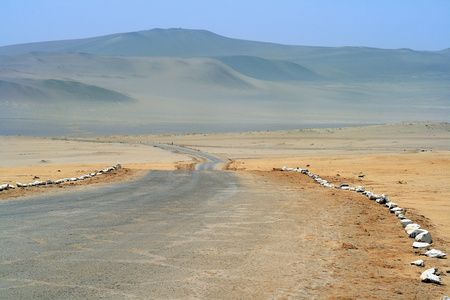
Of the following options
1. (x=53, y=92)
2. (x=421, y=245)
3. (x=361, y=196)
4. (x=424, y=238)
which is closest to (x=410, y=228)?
(x=424, y=238)

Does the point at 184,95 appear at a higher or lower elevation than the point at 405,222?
higher

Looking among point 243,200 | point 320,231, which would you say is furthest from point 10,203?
point 320,231

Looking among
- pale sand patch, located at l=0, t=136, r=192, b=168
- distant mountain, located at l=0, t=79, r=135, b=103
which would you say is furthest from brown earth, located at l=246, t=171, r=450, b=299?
distant mountain, located at l=0, t=79, r=135, b=103

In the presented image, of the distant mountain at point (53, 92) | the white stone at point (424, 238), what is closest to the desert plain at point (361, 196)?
the white stone at point (424, 238)

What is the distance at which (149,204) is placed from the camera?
1110 cm

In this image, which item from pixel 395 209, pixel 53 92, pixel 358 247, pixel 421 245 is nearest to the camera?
pixel 421 245

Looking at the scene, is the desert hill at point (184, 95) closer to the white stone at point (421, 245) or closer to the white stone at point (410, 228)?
the white stone at point (410, 228)

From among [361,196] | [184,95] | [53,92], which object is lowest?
[361,196]

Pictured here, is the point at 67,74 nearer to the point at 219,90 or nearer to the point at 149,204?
the point at 219,90

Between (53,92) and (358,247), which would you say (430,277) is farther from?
(53,92)

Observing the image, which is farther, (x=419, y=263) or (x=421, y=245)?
(x=421, y=245)

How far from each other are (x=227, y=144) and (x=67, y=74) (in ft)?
402

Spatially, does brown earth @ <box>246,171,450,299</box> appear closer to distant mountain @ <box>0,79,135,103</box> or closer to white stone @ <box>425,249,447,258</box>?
white stone @ <box>425,249,447,258</box>

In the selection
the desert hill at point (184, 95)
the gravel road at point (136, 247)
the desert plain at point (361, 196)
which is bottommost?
the desert plain at point (361, 196)
